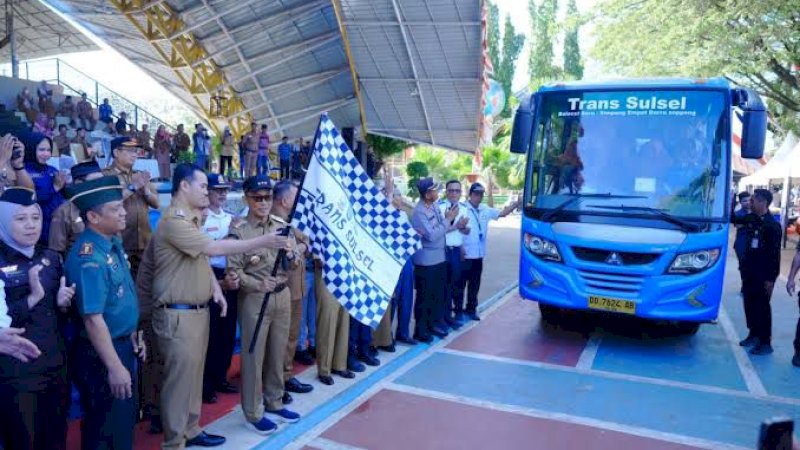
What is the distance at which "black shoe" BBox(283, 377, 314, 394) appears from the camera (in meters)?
5.00

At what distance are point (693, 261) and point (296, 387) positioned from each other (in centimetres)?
403

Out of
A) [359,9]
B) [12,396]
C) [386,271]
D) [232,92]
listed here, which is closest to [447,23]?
[359,9]

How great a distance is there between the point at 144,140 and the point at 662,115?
1443 centimetres

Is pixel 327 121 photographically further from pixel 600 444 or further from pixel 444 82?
pixel 444 82

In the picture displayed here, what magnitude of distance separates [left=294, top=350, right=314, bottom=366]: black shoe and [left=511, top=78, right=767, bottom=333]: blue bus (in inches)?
99.6

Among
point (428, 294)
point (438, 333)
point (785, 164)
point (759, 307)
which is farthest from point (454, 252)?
point (785, 164)

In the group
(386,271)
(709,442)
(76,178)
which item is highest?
(76,178)

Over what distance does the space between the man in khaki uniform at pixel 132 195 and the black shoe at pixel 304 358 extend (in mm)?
1943

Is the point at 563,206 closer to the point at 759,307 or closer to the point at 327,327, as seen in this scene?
the point at 759,307

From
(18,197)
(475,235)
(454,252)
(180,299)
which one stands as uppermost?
(18,197)

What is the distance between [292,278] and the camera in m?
4.88

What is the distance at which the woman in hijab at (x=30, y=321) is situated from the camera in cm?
271

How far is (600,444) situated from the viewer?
13.9ft

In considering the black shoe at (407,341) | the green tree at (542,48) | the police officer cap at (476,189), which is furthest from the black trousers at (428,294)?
the green tree at (542,48)
